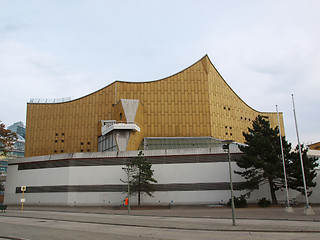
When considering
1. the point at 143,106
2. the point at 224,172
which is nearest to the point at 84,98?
the point at 143,106

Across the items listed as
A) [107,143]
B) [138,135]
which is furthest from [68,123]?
[138,135]

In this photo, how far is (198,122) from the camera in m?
54.3

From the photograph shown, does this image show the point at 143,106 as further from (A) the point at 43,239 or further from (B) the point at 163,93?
(A) the point at 43,239

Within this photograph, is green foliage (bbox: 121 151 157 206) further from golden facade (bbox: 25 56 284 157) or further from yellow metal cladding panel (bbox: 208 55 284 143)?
yellow metal cladding panel (bbox: 208 55 284 143)

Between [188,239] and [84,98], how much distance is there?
47.9 meters

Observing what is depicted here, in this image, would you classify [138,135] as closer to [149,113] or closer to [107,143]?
[149,113]

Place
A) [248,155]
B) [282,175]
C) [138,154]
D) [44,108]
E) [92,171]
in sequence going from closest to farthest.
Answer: [282,175], [248,155], [138,154], [92,171], [44,108]

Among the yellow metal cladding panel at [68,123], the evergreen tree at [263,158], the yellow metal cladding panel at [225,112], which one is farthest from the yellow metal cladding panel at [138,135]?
the evergreen tree at [263,158]

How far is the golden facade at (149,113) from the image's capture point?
178 feet

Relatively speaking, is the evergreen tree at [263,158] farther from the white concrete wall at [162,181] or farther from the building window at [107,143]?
the building window at [107,143]

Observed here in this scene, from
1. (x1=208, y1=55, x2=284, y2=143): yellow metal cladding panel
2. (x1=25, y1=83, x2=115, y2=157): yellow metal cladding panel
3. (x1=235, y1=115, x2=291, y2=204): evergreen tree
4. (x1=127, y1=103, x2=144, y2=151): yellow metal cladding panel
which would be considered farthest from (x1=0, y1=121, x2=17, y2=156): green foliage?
(x1=235, y1=115, x2=291, y2=204): evergreen tree

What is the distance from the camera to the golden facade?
54375 millimetres

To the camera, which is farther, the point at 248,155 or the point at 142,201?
the point at 142,201

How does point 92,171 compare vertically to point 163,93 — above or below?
below
